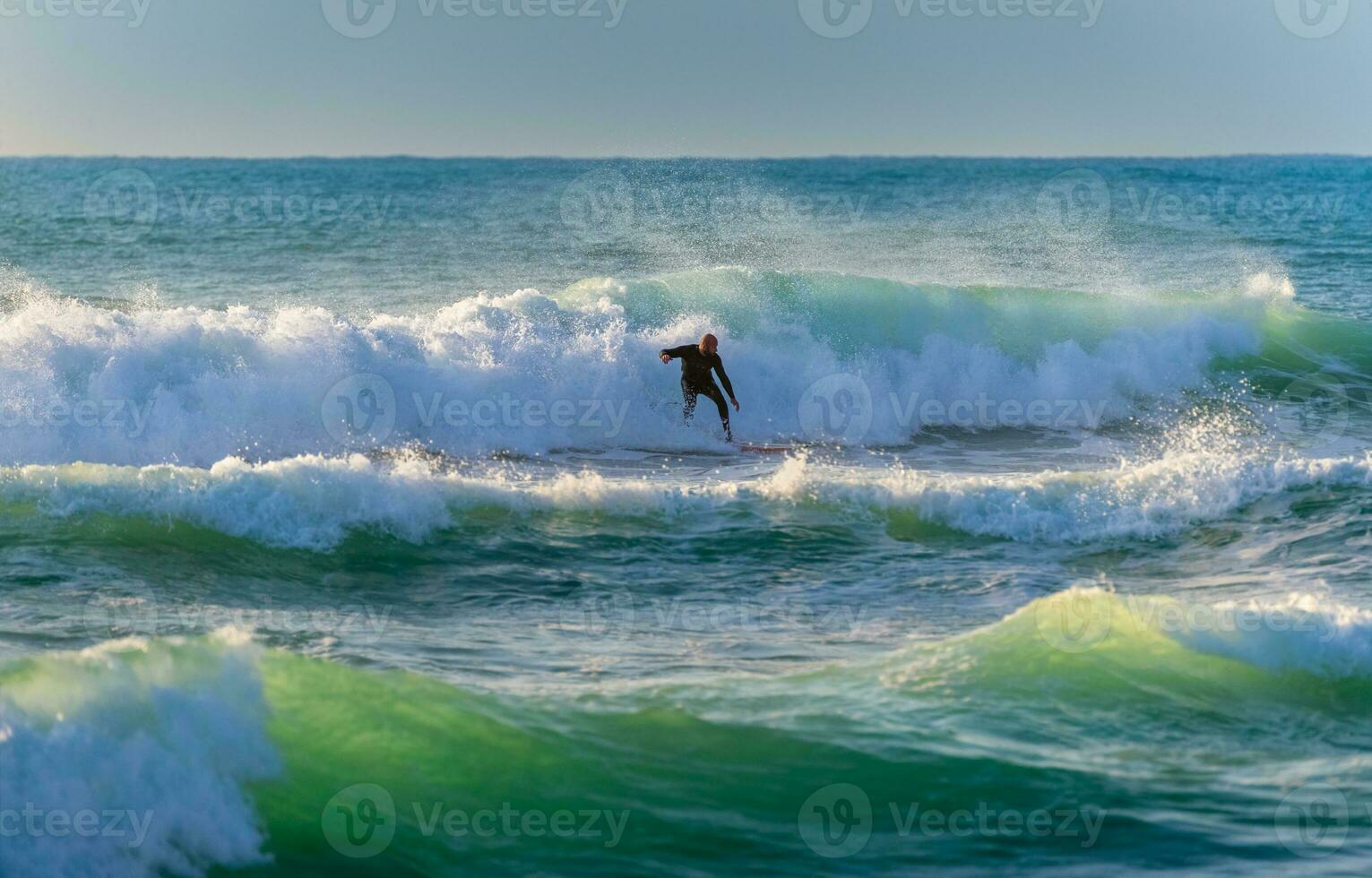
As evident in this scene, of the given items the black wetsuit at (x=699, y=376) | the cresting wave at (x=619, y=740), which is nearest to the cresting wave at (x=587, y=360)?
the black wetsuit at (x=699, y=376)

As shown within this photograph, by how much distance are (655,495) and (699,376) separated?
391 cm

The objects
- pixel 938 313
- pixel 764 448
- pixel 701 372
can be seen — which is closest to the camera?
pixel 701 372

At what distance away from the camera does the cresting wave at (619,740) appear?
556 cm

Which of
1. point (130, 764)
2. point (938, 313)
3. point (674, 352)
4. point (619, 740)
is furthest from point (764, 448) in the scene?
point (130, 764)

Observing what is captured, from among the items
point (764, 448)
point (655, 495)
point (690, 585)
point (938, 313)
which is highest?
point (938, 313)

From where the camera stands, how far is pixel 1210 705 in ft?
24.4

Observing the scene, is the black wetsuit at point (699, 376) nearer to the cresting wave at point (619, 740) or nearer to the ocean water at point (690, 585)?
the ocean water at point (690, 585)

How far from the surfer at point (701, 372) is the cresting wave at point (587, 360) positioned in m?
0.60

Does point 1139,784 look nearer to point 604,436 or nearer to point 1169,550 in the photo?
point 1169,550

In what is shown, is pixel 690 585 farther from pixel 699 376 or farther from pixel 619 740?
pixel 699 376

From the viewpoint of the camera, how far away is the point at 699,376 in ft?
51.1

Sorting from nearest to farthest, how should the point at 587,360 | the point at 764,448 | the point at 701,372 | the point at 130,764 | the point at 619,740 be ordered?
the point at 130,764
the point at 619,740
the point at 701,372
the point at 764,448
the point at 587,360

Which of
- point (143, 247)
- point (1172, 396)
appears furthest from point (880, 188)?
point (1172, 396)

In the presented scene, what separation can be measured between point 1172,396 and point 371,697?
15689 mm
